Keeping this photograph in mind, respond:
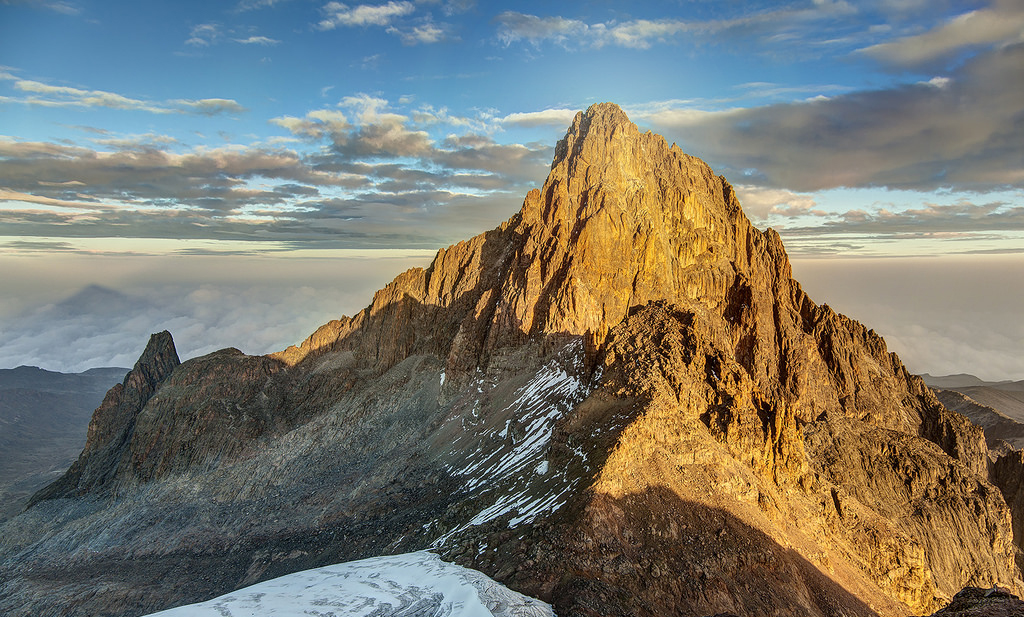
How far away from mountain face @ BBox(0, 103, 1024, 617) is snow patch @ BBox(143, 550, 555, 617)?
7.48ft

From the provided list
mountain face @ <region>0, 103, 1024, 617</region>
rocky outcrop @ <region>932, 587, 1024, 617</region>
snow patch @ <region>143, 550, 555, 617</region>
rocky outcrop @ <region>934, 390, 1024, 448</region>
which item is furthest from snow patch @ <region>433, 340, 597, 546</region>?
rocky outcrop @ <region>934, 390, 1024, 448</region>

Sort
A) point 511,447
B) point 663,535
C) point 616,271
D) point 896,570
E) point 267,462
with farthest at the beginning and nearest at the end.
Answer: point 267,462
point 616,271
point 511,447
point 896,570
point 663,535

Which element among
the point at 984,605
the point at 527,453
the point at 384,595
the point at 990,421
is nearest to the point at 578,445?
the point at 527,453

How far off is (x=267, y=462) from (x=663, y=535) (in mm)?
73113

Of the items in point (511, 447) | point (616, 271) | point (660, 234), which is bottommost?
point (511, 447)

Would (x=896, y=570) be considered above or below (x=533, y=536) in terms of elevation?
below

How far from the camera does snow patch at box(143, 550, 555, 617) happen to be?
Result: 35281 mm

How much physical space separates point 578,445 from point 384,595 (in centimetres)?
1843

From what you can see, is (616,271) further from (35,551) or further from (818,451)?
(35,551)

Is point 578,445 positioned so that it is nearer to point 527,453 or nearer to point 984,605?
point 527,453

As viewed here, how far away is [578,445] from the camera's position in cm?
4994

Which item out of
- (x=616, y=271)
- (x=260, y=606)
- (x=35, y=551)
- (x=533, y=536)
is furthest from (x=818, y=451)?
(x=35, y=551)

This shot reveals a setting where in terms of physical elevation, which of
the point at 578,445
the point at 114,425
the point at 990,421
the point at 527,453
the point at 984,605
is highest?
the point at 984,605

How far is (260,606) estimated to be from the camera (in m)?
45.2
